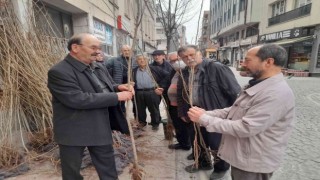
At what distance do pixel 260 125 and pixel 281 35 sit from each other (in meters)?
20.9

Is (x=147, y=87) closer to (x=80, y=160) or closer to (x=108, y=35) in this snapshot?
(x=80, y=160)

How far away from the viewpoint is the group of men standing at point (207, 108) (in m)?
1.67

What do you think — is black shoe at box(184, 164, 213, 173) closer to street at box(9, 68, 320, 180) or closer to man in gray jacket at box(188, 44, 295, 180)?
street at box(9, 68, 320, 180)

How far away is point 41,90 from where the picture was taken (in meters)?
3.72

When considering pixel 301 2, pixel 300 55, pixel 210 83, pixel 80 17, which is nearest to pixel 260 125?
pixel 210 83

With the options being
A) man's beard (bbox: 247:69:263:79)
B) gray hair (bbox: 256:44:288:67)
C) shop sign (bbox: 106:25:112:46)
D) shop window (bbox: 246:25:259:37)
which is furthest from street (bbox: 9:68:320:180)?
shop window (bbox: 246:25:259:37)

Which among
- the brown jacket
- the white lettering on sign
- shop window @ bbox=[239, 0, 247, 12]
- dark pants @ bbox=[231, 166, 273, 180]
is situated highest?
shop window @ bbox=[239, 0, 247, 12]

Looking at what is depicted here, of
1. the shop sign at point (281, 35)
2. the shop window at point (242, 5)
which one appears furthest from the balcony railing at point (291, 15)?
the shop window at point (242, 5)

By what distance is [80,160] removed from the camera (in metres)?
2.26

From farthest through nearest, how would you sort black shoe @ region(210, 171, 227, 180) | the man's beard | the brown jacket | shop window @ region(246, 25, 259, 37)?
shop window @ region(246, 25, 259, 37) → black shoe @ region(210, 171, 227, 180) → the man's beard → the brown jacket

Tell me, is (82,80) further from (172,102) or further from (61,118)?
(172,102)

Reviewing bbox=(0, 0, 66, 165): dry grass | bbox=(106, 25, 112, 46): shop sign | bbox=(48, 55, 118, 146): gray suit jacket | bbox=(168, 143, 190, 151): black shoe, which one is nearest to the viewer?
bbox=(48, 55, 118, 146): gray suit jacket

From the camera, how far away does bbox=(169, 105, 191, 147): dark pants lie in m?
3.89

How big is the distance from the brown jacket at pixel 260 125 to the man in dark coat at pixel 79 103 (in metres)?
0.89
